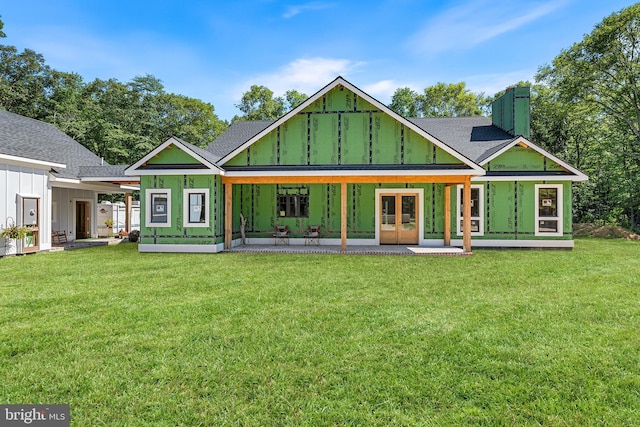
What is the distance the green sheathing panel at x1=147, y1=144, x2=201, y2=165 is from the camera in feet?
40.5

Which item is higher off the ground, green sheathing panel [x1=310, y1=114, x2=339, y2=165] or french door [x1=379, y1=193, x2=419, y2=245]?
green sheathing panel [x1=310, y1=114, x2=339, y2=165]

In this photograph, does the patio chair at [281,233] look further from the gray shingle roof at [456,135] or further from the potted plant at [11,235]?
the potted plant at [11,235]

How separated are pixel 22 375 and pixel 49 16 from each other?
51.3 feet

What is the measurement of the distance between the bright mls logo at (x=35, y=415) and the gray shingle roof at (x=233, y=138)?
43.5 ft

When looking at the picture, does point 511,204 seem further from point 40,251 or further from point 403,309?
point 40,251

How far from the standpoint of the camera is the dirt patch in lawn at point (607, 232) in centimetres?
1778

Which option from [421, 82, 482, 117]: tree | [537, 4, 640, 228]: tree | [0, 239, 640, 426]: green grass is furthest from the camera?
[421, 82, 482, 117]: tree

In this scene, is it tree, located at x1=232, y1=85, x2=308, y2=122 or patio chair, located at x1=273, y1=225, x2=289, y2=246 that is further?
tree, located at x1=232, y1=85, x2=308, y2=122

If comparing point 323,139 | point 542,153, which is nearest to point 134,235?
point 323,139

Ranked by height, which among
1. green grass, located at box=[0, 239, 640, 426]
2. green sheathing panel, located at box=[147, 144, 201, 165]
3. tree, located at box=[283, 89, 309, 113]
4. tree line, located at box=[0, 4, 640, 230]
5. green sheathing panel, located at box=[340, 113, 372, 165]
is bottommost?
green grass, located at box=[0, 239, 640, 426]

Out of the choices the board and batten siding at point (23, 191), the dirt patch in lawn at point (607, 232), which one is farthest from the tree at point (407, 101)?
the board and batten siding at point (23, 191)

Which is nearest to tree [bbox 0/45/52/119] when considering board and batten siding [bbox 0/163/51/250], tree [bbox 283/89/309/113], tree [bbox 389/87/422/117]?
tree [bbox 283/89/309/113]

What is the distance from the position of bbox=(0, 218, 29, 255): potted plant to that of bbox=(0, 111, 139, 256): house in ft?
0.24

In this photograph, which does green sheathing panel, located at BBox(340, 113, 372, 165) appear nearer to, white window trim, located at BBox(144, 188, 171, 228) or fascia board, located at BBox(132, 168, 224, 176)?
fascia board, located at BBox(132, 168, 224, 176)
